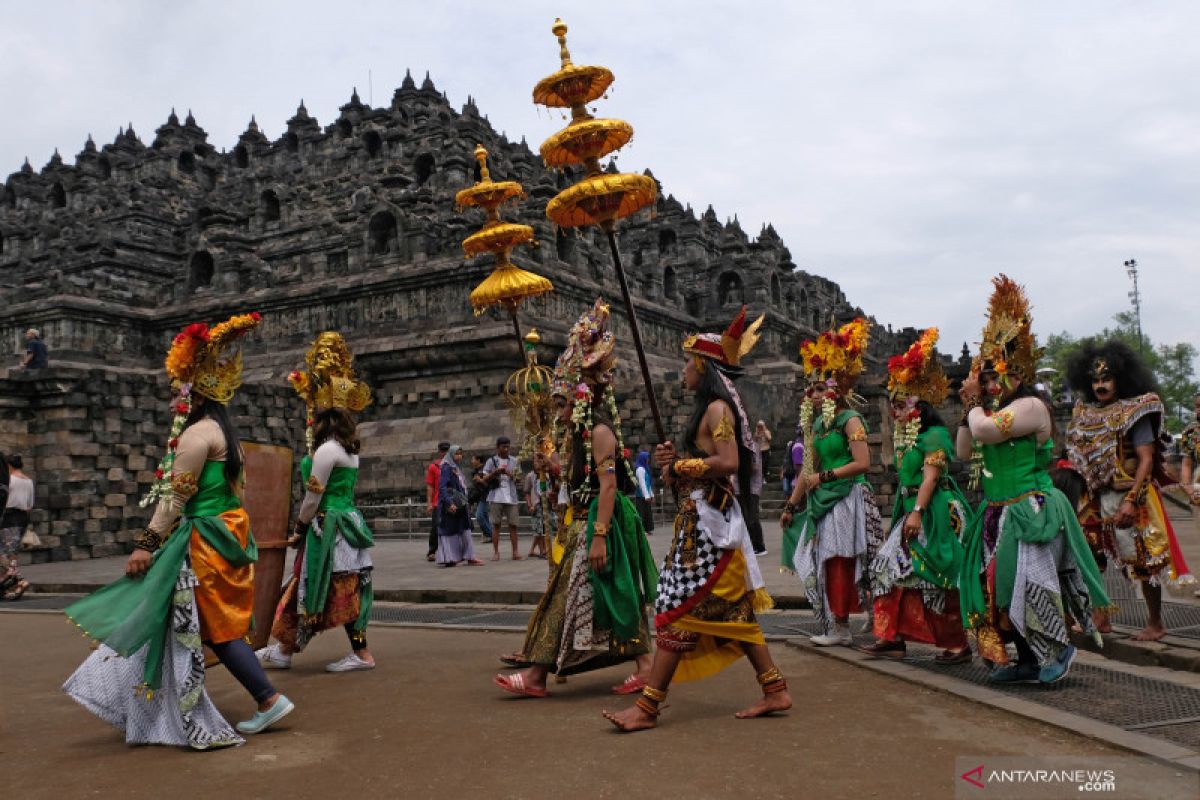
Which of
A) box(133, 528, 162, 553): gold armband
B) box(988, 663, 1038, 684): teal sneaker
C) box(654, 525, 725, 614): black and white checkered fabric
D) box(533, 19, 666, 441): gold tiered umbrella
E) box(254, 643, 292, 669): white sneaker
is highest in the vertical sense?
box(533, 19, 666, 441): gold tiered umbrella

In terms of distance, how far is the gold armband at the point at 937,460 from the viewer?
6324 millimetres

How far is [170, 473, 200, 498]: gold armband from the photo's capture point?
4.89 m

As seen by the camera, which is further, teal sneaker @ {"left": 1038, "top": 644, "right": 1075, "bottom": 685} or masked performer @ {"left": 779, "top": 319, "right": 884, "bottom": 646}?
masked performer @ {"left": 779, "top": 319, "right": 884, "bottom": 646}

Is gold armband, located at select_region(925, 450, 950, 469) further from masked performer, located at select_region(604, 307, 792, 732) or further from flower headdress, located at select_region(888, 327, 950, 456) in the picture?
masked performer, located at select_region(604, 307, 792, 732)

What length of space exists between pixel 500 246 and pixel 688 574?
20.1 feet

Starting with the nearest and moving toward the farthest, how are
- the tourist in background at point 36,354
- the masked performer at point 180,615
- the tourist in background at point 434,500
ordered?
the masked performer at point 180,615, the tourist in background at point 434,500, the tourist in background at point 36,354

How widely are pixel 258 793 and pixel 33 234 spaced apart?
149 ft

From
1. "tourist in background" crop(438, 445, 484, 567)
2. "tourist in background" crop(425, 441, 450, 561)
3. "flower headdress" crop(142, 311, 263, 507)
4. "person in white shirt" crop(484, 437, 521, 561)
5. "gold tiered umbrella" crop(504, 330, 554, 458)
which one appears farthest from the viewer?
"person in white shirt" crop(484, 437, 521, 561)

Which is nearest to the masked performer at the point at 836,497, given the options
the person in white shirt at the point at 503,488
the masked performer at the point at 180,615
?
the masked performer at the point at 180,615

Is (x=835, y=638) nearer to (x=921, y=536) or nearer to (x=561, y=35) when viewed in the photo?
(x=921, y=536)

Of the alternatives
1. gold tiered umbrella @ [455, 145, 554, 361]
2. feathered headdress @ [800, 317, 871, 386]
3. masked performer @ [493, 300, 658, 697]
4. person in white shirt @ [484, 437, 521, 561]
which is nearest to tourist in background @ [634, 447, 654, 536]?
person in white shirt @ [484, 437, 521, 561]

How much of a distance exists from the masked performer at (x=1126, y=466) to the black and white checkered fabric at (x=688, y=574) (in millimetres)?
3253

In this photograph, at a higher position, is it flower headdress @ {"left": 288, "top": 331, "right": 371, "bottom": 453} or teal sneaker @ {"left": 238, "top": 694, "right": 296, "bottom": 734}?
flower headdress @ {"left": 288, "top": 331, "right": 371, "bottom": 453}
